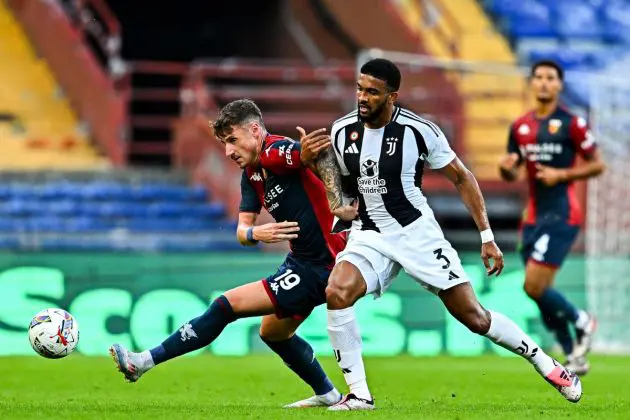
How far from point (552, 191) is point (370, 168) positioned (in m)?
3.99

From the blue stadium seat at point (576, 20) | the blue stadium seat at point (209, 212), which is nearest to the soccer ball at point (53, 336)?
the blue stadium seat at point (209, 212)

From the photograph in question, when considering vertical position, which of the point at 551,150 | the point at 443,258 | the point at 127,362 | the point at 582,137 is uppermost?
the point at 582,137

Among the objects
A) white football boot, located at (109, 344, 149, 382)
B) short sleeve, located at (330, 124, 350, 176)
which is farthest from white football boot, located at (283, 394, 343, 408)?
short sleeve, located at (330, 124, 350, 176)

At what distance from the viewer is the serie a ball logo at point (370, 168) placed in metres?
8.34

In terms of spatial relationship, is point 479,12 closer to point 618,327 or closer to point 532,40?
point 532,40

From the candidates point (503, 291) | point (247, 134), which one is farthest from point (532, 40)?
point (247, 134)

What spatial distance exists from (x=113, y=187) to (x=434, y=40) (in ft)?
20.6

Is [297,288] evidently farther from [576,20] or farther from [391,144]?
[576,20]

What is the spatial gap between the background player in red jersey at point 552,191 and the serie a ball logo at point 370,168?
3.40m

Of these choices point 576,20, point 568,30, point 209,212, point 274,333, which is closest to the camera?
point 274,333

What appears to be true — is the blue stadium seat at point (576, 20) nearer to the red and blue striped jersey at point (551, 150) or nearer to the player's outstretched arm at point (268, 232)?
the red and blue striped jersey at point (551, 150)

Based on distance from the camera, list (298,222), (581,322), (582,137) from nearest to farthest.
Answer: (298,222) < (581,322) < (582,137)

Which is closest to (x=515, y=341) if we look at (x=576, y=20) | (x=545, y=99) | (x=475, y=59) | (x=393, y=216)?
(x=393, y=216)

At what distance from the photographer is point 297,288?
27.7 feet
